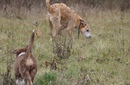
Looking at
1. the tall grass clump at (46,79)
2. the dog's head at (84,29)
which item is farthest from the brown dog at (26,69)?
the dog's head at (84,29)

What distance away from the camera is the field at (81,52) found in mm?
8164

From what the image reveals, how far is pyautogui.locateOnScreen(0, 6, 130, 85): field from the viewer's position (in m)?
8.16

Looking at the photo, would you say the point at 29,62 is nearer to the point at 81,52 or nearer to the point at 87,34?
the point at 81,52

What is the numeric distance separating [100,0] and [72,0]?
1.37 m

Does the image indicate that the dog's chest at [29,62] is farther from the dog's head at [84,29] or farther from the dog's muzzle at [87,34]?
the dog's head at [84,29]

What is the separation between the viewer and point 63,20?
13.2m

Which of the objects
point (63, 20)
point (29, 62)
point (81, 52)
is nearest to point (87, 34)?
point (63, 20)

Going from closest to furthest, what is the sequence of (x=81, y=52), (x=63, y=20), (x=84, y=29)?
1. (x=81, y=52)
2. (x=63, y=20)
3. (x=84, y=29)

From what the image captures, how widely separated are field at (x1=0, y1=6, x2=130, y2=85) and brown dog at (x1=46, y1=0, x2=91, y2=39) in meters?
0.29

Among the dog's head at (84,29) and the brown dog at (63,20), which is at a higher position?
the brown dog at (63,20)

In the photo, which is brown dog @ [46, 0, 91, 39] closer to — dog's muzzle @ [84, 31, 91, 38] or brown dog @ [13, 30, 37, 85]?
dog's muzzle @ [84, 31, 91, 38]

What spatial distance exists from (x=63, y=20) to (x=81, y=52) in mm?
3026

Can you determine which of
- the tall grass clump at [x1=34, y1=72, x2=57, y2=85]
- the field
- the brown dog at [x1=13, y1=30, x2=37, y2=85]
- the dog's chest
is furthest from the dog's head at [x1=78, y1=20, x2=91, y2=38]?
the dog's chest

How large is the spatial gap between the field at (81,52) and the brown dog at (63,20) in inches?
11.6
